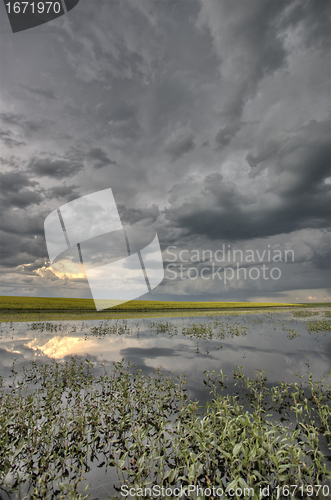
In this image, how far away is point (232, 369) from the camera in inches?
455

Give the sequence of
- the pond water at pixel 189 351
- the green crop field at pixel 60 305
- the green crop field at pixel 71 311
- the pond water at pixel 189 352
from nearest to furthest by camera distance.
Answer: the pond water at pixel 189 352 < the pond water at pixel 189 351 < the green crop field at pixel 71 311 < the green crop field at pixel 60 305

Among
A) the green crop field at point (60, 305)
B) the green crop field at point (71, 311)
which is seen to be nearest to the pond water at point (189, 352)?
the green crop field at point (71, 311)

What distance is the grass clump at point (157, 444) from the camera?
4211 mm

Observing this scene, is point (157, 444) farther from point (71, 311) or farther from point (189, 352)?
point (71, 311)

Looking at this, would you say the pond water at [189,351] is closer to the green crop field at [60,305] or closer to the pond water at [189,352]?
the pond water at [189,352]

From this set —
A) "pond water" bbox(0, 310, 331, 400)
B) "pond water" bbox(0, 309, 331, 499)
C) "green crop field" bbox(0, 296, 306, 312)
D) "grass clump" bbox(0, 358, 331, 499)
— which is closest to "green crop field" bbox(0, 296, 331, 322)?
"green crop field" bbox(0, 296, 306, 312)

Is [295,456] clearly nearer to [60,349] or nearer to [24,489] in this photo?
[24,489]

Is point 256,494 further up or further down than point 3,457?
further down

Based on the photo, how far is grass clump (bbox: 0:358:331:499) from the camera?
166 inches

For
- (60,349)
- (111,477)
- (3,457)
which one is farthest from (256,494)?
(60,349)

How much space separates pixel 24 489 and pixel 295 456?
512cm

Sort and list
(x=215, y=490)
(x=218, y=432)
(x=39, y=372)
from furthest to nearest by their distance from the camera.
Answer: (x=39, y=372), (x=218, y=432), (x=215, y=490)

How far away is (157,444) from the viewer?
5.60 metres

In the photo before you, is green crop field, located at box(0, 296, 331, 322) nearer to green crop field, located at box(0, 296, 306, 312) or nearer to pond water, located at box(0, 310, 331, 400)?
green crop field, located at box(0, 296, 306, 312)
